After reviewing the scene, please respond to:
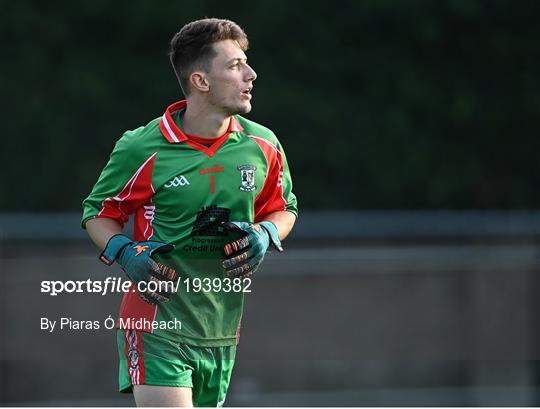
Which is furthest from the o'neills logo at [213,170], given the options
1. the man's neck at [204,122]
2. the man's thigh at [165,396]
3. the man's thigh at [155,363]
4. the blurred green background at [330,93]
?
the blurred green background at [330,93]

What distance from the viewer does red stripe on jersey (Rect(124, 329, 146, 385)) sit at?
193 inches

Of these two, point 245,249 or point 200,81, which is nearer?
point 245,249

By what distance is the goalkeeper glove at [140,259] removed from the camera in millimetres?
4703

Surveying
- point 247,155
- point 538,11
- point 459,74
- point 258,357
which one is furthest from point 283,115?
point 247,155

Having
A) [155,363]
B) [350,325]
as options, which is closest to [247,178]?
[155,363]

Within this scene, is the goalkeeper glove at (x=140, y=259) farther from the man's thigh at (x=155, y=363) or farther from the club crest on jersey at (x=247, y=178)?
the club crest on jersey at (x=247, y=178)

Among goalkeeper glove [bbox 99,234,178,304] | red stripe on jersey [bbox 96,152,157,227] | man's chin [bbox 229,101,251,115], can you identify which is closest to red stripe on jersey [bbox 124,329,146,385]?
goalkeeper glove [bbox 99,234,178,304]

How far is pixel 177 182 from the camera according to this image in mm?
4863

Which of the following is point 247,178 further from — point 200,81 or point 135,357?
point 135,357

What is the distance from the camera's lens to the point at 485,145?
41.4 ft

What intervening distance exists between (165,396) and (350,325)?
467 centimetres

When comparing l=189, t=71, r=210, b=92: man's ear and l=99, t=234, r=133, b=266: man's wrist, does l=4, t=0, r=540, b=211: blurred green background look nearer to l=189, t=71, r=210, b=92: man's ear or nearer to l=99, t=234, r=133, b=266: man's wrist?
l=189, t=71, r=210, b=92: man's ear

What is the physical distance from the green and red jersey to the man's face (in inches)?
6.2

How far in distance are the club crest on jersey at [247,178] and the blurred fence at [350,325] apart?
14.2 feet
